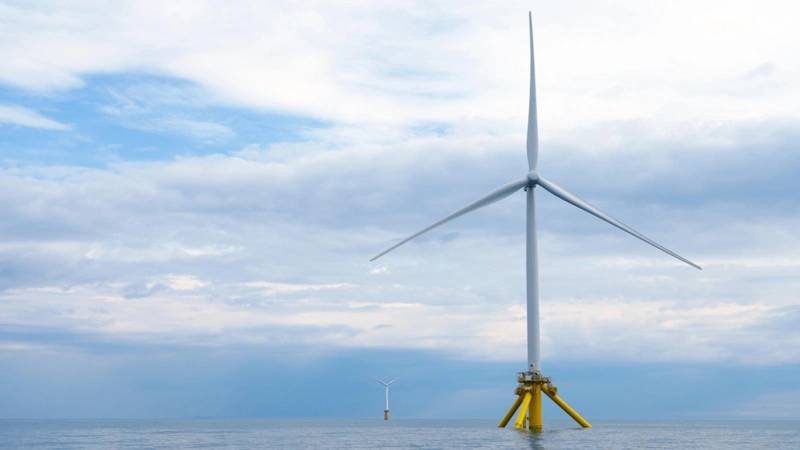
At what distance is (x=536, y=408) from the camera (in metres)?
162

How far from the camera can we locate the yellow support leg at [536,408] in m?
158

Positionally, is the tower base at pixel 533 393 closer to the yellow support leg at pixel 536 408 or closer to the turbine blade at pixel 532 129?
the yellow support leg at pixel 536 408

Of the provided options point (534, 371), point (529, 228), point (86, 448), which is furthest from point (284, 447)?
point (529, 228)

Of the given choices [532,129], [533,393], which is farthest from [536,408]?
[532,129]

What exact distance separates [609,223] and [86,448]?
109977 mm

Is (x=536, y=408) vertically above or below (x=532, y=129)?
below

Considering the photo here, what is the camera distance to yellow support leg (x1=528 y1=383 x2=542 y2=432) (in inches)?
6210

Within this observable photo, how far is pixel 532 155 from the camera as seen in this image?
157m

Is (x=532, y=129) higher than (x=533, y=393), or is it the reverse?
(x=532, y=129)

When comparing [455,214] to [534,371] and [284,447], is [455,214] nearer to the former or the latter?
[534,371]

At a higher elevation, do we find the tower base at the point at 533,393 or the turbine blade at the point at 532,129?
the turbine blade at the point at 532,129

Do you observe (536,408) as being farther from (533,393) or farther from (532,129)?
(532,129)

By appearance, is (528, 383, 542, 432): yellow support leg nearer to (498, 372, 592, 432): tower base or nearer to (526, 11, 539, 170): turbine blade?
(498, 372, 592, 432): tower base

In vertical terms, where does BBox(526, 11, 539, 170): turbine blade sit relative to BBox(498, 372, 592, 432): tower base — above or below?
above
